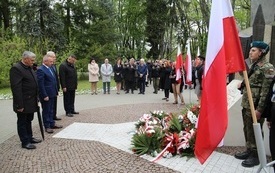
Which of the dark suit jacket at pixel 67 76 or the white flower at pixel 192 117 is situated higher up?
the dark suit jacket at pixel 67 76

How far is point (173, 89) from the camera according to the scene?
1325 cm

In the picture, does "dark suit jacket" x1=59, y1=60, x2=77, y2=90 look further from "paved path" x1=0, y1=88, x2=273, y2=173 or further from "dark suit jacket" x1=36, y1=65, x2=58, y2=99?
"dark suit jacket" x1=36, y1=65, x2=58, y2=99

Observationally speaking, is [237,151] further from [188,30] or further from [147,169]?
[188,30]

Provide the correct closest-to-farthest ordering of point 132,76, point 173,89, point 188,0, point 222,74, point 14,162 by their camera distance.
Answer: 1. point 222,74
2. point 14,162
3. point 173,89
4. point 132,76
5. point 188,0

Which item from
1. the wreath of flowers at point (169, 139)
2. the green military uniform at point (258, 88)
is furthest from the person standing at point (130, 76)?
the green military uniform at point (258, 88)

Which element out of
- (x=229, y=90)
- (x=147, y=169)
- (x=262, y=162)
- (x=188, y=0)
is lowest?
(x=147, y=169)

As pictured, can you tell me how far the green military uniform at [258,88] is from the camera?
4.61 meters

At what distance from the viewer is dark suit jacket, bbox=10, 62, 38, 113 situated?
6.39 m

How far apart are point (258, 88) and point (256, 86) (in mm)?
43

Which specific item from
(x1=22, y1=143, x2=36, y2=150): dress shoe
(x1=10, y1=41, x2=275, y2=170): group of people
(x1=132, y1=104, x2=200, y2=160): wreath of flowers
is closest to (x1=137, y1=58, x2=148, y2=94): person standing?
(x1=10, y1=41, x2=275, y2=170): group of people

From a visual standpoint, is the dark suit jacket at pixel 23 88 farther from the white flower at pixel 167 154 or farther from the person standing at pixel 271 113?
the person standing at pixel 271 113

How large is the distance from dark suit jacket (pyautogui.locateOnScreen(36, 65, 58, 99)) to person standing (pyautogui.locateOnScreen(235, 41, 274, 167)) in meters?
4.67

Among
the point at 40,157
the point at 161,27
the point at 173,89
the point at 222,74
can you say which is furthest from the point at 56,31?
the point at 222,74

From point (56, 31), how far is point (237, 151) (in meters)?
24.7
